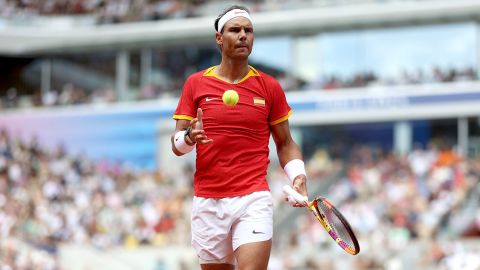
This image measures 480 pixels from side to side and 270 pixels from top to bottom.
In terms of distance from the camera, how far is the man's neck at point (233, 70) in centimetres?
678

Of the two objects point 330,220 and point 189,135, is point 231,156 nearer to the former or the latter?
point 189,135

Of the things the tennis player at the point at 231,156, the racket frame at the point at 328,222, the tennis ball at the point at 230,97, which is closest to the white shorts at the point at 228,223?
the tennis player at the point at 231,156

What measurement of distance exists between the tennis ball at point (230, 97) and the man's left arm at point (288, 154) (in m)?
0.56

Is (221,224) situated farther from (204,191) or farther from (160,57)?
(160,57)

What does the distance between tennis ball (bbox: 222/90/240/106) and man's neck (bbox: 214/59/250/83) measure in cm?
36

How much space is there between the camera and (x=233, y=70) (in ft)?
22.3

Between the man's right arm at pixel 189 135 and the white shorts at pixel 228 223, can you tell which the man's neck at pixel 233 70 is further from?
the white shorts at pixel 228 223

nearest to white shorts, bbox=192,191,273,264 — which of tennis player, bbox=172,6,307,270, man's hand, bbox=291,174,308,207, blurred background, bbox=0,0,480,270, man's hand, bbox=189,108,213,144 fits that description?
tennis player, bbox=172,6,307,270

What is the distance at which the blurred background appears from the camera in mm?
20578

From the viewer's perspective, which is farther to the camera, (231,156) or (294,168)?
(294,168)

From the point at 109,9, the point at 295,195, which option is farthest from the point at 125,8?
the point at 295,195

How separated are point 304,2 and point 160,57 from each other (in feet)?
18.8

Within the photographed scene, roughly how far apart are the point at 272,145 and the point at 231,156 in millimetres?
21360

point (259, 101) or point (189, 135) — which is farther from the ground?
point (259, 101)
